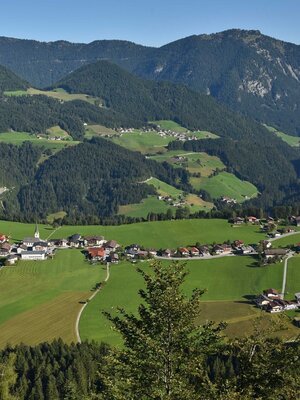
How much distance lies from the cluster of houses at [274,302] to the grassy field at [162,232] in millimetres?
39162

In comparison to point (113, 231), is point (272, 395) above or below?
above

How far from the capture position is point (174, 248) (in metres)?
136

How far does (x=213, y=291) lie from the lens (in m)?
107

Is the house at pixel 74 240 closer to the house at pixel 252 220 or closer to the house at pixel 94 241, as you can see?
the house at pixel 94 241

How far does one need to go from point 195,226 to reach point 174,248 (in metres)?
20.3

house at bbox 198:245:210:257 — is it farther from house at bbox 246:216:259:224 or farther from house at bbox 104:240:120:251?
house at bbox 246:216:259:224

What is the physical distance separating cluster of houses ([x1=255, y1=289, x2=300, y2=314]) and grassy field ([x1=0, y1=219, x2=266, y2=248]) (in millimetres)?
39162

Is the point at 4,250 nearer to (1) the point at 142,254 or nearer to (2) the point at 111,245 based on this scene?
(2) the point at 111,245

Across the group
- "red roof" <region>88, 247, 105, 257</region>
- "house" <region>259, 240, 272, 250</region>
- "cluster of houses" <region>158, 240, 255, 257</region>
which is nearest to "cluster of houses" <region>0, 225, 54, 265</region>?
"red roof" <region>88, 247, 105, 257</region>

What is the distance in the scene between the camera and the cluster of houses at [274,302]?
95412 millimetres

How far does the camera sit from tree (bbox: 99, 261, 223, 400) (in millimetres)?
19875

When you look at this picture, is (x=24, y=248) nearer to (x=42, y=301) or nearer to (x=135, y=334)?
(x=42, y=301)

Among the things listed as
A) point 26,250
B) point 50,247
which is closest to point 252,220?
point 50,247

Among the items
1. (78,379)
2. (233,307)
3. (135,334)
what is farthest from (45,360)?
(135,334)
